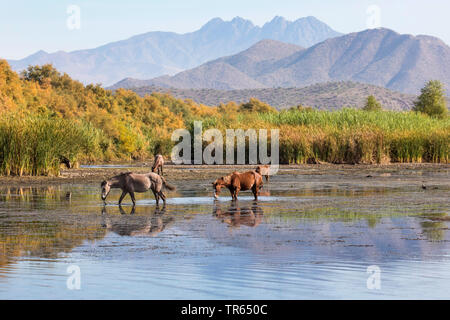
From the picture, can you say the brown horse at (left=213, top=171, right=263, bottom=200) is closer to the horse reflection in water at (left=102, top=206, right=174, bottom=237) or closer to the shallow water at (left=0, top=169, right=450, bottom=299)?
the shallow water at (left=0, top=169, right=450, bottom=299)

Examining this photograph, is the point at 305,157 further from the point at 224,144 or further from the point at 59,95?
the point at 59,95

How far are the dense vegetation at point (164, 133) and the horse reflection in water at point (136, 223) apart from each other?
43.4 feet

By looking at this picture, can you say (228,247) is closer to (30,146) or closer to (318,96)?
(30,146)

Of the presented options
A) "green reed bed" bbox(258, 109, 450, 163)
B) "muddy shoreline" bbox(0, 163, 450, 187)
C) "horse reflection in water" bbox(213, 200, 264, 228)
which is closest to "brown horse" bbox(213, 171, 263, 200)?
"horse reflection in water" bbox(213, 200, 264, 228)

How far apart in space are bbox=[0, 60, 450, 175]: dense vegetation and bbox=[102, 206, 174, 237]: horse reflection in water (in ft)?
43.4

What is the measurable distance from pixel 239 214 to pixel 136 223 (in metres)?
2.63

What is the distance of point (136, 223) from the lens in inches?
579

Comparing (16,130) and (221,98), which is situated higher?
(221,98)

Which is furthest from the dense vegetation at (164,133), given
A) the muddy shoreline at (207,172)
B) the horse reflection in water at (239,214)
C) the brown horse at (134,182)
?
the horse reflection in water at (239,214)

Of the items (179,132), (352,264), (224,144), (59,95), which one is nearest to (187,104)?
(59,95)

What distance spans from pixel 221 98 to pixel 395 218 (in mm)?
176581

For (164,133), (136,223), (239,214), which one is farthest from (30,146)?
(164,133)

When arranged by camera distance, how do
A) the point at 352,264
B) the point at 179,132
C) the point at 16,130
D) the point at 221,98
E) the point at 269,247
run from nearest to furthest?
1. the point at 352,264
2. the point at 269,247
3. the point at 16,130
4. the point at 179,132
5. the point at 221,98
